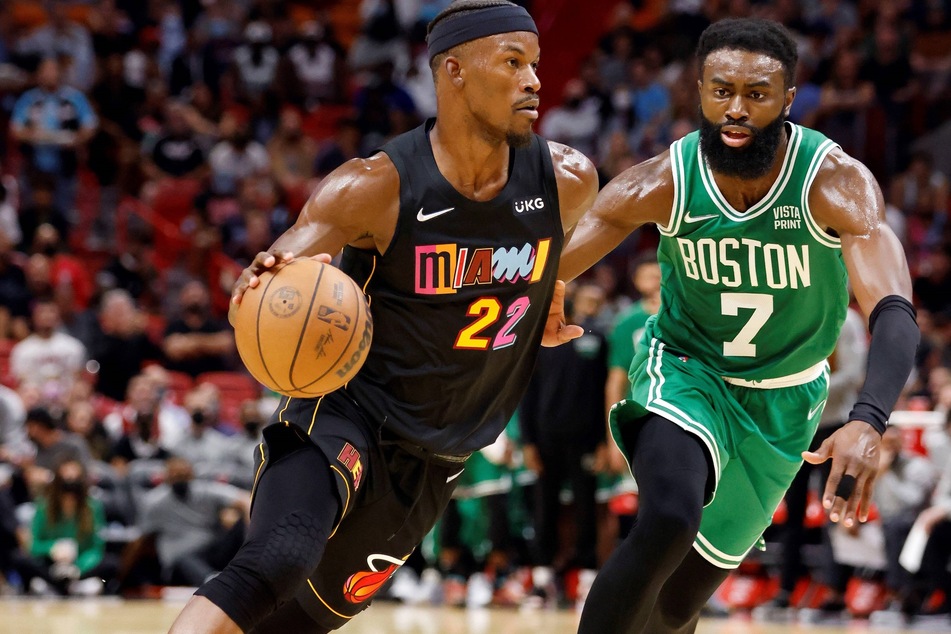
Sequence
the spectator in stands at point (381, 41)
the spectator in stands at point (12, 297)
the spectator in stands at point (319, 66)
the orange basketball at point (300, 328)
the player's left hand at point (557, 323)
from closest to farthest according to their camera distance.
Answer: the orange basketball at point (300, 328)
the player's left hand at point (557, 323)
the spectator in stands at point (12, 297)
the spectator in stands at point (319, 66)
the spectator in stands at point (381, 41)

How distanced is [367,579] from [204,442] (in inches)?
311

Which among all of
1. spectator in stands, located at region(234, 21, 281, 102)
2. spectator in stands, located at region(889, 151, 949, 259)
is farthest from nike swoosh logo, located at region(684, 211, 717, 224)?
spectator in stands, located at region(234, 21, 281, 102)

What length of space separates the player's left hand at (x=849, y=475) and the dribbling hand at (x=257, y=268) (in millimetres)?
1709

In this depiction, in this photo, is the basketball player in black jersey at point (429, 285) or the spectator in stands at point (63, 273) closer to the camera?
the basketball player in black jersey at point (429, 285)

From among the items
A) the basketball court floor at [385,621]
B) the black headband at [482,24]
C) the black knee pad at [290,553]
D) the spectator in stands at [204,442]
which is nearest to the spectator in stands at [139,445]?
the spectator in stands at [204,442]

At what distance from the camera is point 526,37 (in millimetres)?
4910

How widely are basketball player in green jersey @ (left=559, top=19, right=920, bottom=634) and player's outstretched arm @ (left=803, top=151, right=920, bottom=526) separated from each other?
1cm

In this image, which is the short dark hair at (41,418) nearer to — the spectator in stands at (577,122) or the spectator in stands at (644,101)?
the spectator in stands at (577,122)

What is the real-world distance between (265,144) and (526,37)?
13483 mm

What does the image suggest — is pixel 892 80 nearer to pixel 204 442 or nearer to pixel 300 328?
pixel 204 442

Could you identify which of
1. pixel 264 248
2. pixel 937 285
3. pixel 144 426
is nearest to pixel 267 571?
pixel 144 426

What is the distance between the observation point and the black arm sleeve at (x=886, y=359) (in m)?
4.24

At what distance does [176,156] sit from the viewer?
692 inches

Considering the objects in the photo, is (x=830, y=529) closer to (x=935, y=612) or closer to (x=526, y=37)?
(x=935, y=612)
